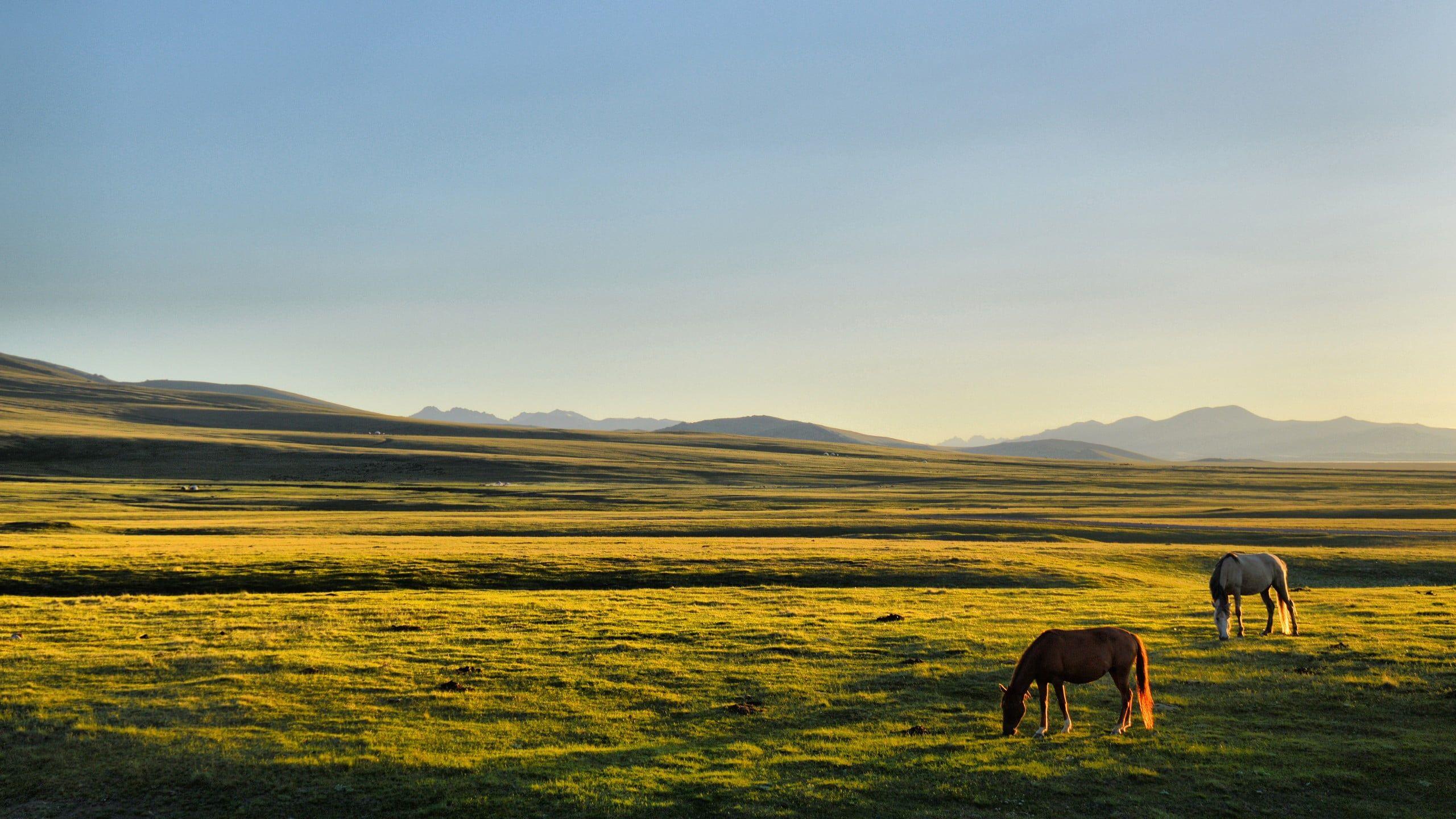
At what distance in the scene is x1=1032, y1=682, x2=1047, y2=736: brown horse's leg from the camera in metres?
16.0

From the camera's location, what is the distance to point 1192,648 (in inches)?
876

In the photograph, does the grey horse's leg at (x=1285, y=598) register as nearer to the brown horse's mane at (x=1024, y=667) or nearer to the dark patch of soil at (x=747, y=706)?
the brown horse's mane at (x=1024, y=667)

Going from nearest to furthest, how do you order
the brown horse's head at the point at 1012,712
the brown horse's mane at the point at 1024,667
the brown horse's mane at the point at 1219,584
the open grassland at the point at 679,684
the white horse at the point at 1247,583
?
the open grassland at the point at 679,684 → the brown horse's mane at the point at 1024,667 → the brown horse's head at the point at 1012,712 → the white horse at the point at 1247,583 → the brown horse's mane at the point at 1219,584

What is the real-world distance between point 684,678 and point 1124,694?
9.74 meters

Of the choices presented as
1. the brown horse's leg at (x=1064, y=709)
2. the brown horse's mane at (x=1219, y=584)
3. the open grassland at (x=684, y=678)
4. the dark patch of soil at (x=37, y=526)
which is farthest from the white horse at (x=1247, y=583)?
the dark patch of soil at (x=37, y=526)

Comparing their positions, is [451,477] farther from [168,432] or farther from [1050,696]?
[1050,696]

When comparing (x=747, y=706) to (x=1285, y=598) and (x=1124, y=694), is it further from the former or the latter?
(x=1285, y=598)

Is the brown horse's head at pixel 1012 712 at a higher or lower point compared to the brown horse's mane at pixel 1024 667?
lower

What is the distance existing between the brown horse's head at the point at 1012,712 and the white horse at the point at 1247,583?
35.4ft

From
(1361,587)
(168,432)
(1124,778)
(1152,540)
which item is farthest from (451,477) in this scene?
(1124,778)

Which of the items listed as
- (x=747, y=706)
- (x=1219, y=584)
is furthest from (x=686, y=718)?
(x=1219, y=584)

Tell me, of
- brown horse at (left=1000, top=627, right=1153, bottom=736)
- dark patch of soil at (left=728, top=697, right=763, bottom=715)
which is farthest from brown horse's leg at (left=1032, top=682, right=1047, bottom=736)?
dark patch of soil at (left=728, top=697, right=763, bottom=715)

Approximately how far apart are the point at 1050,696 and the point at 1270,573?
943 centimetres

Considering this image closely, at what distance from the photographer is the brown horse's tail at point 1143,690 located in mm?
15820
